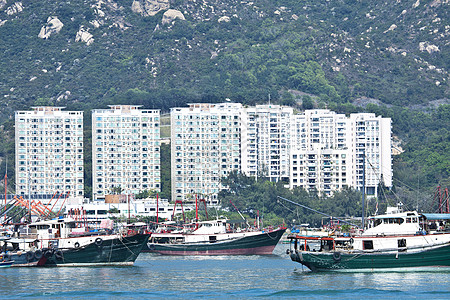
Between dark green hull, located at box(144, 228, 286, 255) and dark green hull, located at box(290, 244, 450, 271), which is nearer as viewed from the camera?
dark green hull, located at box(290, 244, 450, 271)

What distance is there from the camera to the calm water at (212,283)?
74.4m

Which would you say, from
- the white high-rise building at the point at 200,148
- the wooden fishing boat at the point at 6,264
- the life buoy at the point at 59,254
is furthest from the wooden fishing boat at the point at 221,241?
the white high-rise building at the point at 200,148

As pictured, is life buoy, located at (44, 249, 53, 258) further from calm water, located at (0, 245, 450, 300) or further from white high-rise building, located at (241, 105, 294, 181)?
white high-rise building, located at (241, 105, 294, 181)

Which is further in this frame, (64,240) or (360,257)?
(64,240)

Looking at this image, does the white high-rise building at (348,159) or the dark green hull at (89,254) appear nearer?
the dark green hull at (89,254)

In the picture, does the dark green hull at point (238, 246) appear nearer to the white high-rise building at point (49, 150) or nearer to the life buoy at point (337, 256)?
the life buoy at point (337, 256)

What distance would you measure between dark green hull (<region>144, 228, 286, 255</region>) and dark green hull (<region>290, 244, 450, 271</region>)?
108 feet

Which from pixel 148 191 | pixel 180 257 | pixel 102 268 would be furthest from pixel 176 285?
pixel 148 191

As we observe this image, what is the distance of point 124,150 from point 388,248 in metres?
115

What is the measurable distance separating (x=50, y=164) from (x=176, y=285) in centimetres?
11840

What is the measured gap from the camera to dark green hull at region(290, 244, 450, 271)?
270 ft

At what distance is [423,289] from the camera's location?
74312 millimetres

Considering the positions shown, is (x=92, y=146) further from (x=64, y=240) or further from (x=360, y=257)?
(x=360, y=257)

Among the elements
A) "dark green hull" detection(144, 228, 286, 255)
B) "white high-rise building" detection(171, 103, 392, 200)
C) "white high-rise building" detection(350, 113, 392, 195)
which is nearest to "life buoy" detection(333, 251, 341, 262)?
"dark green hull" detection(144, 228, 286, 255)
